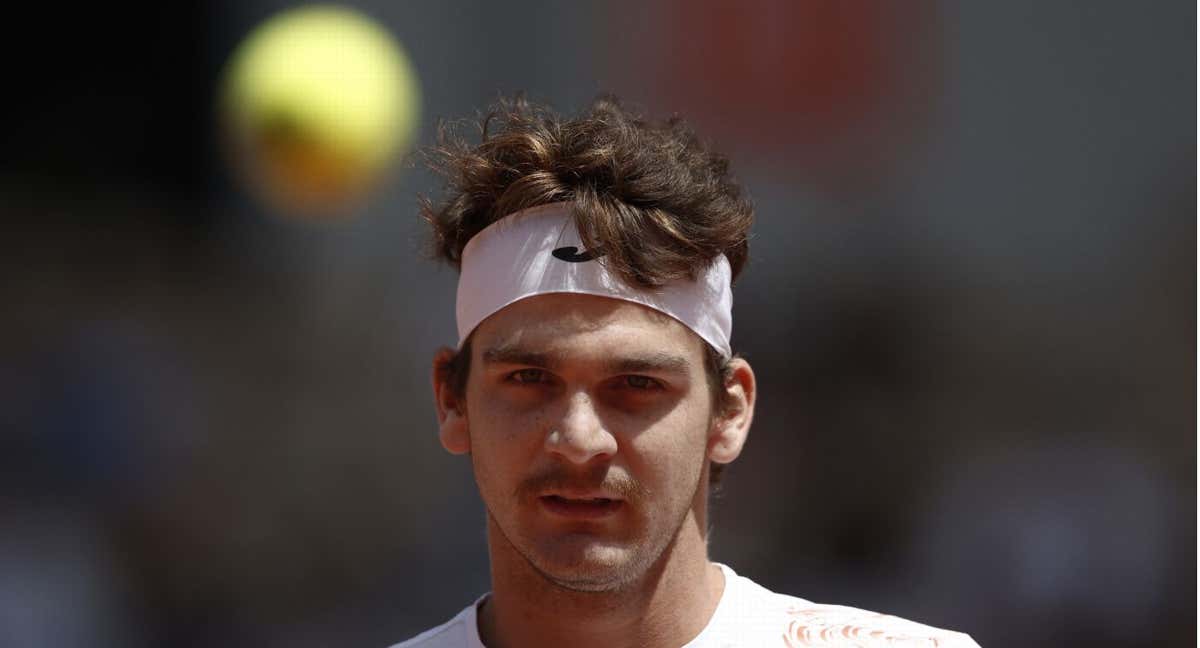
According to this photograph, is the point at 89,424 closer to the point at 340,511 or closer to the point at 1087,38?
the point at 340,511

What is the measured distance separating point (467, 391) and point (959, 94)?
4.28 metres

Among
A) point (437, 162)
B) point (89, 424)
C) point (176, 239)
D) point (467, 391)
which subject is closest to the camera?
point (467, 391)

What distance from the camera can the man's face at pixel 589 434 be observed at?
3.01 meters

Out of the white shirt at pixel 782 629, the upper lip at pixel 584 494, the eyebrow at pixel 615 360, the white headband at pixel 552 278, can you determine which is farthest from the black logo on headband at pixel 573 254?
the white shirt at pixel 782 629

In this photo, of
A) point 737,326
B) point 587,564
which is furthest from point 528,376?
point 737,326

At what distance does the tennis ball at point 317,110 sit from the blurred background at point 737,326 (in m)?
0.19

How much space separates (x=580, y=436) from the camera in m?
2.96

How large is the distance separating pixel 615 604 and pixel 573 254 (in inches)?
30.7

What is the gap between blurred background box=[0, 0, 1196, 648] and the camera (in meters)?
6.22

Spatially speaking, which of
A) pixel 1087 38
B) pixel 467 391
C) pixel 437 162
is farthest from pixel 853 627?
pixel 1087 38

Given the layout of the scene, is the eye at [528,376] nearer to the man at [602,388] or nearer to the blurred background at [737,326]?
the man at [602,388]

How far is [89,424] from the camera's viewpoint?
21.2ft

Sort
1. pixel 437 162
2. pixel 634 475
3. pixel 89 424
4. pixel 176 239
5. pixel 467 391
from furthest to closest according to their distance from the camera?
pixel 176 239 → pixel 89 424 → pixel 437 162 → pixel 467 391 → pixel 634 475

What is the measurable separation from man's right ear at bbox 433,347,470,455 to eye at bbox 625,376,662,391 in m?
0.44
